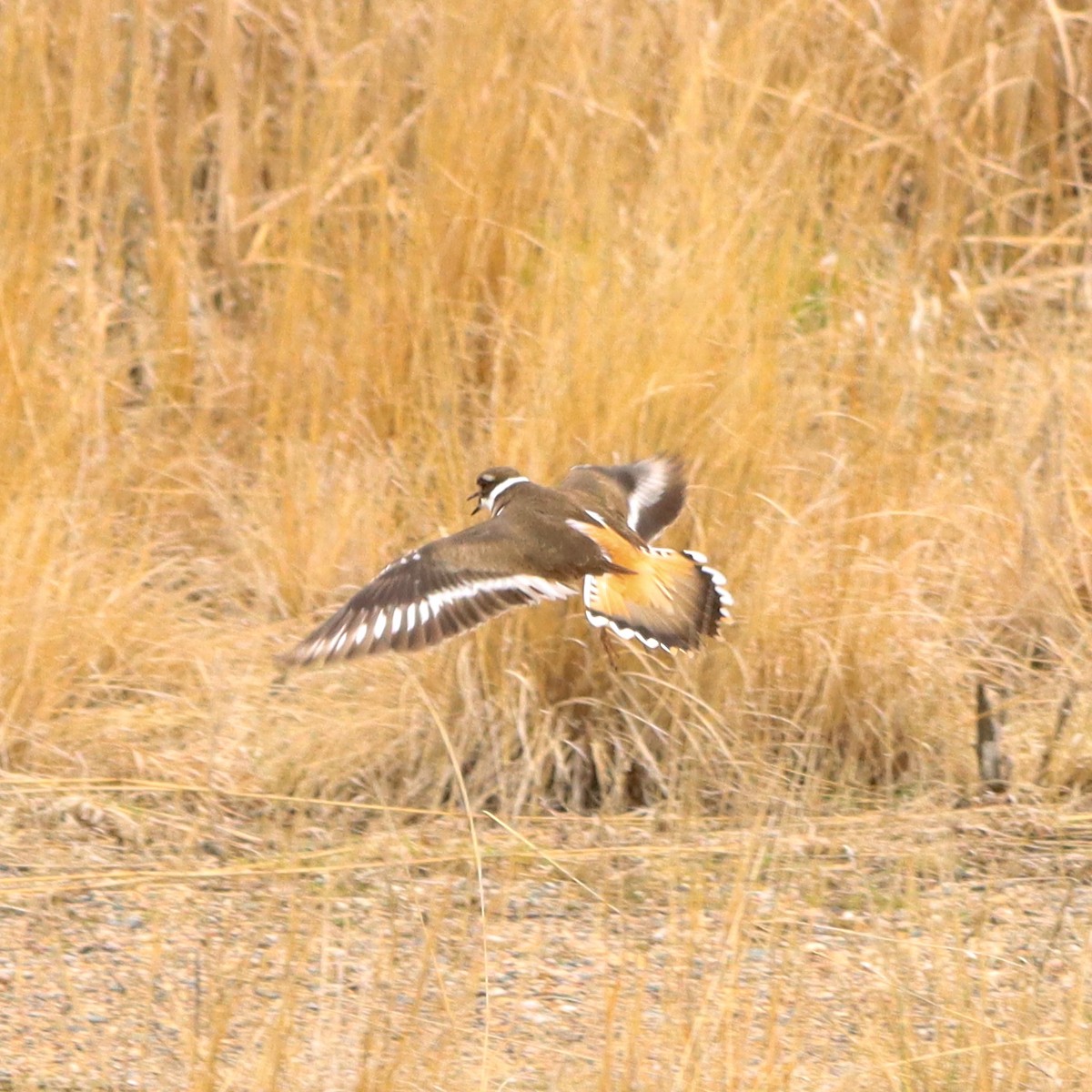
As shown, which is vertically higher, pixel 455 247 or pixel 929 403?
pixel 455 247

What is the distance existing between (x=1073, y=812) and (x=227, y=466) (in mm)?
2535

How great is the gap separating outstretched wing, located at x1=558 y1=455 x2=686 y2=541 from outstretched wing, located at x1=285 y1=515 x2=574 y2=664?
0.82ft

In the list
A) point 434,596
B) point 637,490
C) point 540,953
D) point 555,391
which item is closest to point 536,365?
point 555,391

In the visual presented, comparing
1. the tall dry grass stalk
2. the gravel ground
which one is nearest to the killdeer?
the tall dry grass stalk

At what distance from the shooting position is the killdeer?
3.69 meters

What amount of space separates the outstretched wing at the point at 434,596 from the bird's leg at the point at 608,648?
24 centimetres

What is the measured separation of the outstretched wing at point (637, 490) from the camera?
408cm

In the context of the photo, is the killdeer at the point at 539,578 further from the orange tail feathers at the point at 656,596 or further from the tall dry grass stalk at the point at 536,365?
the tall dry grass stalk at the point at 536,365

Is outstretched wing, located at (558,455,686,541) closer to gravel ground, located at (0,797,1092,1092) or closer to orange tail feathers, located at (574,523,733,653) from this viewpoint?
orange tail feathers, located at (574,523,733,653)

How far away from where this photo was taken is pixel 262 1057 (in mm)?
2705

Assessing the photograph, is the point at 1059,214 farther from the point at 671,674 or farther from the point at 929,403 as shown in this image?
the point at 671,674

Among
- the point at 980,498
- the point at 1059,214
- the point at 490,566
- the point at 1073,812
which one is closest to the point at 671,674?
the point at 490,566

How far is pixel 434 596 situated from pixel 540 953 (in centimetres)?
70

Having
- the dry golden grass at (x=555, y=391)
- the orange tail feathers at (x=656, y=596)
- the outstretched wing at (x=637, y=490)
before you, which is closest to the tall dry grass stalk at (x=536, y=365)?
the dry golden grass at (x=555, y=391)
